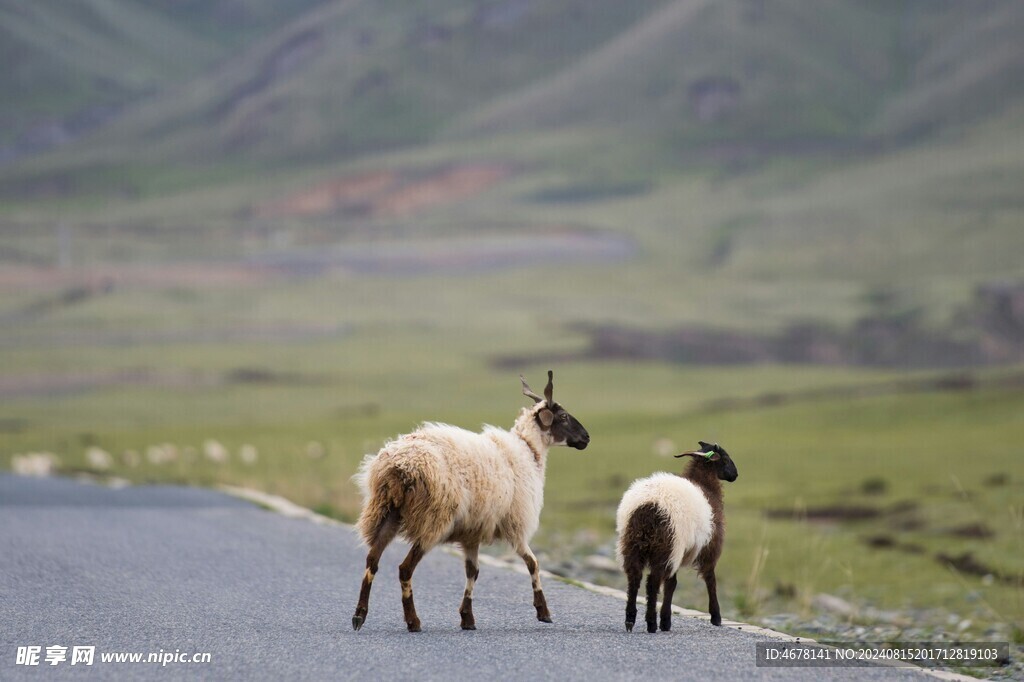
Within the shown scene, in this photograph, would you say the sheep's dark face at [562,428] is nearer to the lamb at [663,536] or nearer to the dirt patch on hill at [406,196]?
the lamb at [663,536]

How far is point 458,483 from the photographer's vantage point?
11281 millimetres

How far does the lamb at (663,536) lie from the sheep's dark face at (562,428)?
2.17 ft

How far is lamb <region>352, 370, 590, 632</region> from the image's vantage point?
11070 millimetres

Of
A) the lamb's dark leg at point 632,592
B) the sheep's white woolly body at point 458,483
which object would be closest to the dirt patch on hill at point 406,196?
the sheep's white woolly body at point 458,483

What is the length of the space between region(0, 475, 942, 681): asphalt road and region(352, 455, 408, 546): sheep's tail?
2.35ft

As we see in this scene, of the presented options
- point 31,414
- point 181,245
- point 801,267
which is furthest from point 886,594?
point 181,245

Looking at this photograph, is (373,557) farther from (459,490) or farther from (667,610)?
(667,610)

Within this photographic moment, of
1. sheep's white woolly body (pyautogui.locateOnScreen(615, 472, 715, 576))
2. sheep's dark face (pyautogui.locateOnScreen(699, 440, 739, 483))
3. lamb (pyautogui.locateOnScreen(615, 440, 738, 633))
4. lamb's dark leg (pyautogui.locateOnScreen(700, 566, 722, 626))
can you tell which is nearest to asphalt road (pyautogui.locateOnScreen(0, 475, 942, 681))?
lamb's dark leg (pyautogui.locateOnScreen(700, 566, 722, 626))

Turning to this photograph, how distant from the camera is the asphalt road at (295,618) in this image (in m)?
9.77

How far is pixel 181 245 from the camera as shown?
496ft

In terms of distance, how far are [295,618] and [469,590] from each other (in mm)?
1321

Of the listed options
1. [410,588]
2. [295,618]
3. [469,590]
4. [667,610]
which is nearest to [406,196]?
[295,618]

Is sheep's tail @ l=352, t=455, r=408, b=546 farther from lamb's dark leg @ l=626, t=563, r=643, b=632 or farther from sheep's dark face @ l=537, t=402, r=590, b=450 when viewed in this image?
lamb's dark leg @ l=626, t=563, r=643, b=632

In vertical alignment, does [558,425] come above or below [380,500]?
above
